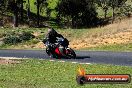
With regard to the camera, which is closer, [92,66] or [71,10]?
[92,66]

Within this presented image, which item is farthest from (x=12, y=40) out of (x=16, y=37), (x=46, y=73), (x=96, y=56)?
(x=46, y=73)

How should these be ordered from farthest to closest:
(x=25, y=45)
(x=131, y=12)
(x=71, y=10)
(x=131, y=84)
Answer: (x=131, y=12) < (x=71, y=10) < (x=25, y=45) < (x=131, y=84)

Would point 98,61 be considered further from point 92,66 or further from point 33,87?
point 33,87

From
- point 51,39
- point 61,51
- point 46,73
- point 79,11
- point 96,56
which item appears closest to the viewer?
point 46,73

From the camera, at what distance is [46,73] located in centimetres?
1933

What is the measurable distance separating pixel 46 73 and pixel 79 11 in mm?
64578

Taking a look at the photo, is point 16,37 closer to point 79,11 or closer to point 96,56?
point 96,56

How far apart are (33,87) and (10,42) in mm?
23699

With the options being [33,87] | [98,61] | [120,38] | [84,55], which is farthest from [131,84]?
[120,38]

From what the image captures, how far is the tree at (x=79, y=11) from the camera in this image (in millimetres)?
81369

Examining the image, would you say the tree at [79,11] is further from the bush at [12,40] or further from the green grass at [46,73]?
the green grass at [46,73]

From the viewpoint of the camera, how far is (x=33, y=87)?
15.7 meters

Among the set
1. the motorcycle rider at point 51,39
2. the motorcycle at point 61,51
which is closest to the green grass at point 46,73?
the motorcycle at point 61,51

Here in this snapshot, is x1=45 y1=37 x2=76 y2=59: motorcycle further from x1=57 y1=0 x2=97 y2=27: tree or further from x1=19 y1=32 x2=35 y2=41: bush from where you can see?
x1=57 y1=0 x2=97 y2=27: tree
